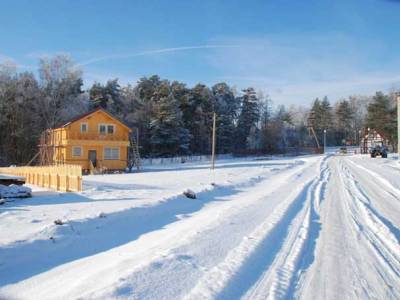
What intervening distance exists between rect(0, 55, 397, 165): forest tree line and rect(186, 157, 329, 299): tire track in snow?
42.9 metres

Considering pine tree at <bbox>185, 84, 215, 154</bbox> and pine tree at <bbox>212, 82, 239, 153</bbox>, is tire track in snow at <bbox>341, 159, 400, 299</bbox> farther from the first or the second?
pine tree at <bbox>212, 82, 239, 153</bbox>

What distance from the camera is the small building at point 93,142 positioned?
45.8 m

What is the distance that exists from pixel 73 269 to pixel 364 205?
1031 centimetres

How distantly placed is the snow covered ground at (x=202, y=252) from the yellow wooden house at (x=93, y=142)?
32.3 meters

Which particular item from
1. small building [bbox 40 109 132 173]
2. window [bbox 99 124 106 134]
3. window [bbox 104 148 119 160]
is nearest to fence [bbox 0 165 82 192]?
small building [bbox 40 109 132 173]

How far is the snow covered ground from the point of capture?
18.7ft

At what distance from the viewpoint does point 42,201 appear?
1642cm

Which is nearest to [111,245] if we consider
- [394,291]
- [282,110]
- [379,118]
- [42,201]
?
[394,291]

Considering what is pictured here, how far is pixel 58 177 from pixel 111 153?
23583mm

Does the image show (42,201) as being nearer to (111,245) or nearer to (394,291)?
(111,245)

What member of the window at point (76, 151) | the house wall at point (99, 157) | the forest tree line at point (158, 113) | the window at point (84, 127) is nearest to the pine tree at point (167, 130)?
the forest tree line at point (158, 113)

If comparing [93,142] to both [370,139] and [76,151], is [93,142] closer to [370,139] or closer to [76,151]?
[76,151]

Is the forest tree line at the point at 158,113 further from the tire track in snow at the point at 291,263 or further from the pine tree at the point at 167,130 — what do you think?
the tire track in snow at the point at 291,263

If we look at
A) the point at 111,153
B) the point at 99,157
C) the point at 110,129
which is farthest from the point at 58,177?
the point at 110,129
